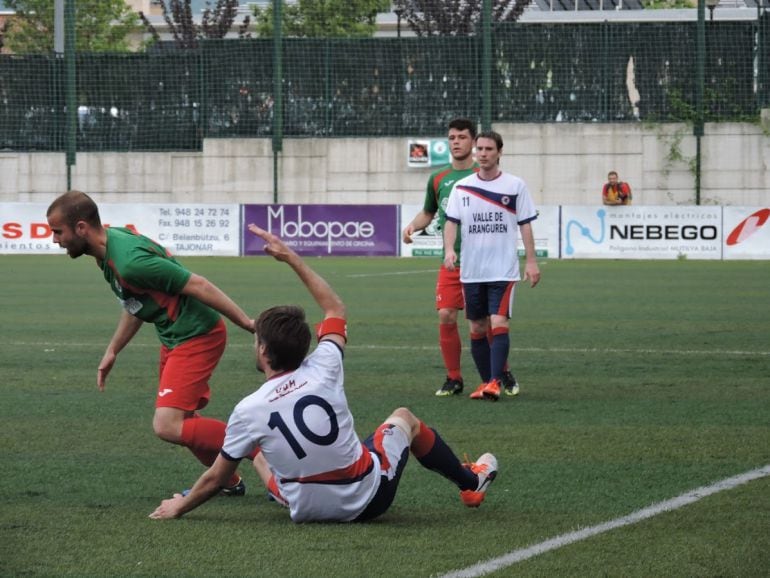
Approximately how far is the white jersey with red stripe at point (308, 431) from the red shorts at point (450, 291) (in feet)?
16.7

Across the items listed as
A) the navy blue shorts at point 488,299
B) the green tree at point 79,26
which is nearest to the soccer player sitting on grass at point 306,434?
the navy blue shorts at point 488,299

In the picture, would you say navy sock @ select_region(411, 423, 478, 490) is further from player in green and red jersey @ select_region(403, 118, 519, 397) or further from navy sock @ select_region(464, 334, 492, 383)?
navy sock @ select_region(464, 334, 492, 383)

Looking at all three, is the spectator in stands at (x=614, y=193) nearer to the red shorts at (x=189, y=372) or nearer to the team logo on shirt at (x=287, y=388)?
the red shorts at (x=189, y=372)

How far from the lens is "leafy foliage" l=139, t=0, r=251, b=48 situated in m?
51.7

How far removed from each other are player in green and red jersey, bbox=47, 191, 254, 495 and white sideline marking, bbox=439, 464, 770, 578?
1.54 meters

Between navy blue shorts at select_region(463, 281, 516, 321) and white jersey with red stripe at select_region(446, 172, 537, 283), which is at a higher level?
white jersey with red stripe at select_region(446, 172, 537, 283)

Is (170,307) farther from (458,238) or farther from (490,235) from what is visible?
(458,238)

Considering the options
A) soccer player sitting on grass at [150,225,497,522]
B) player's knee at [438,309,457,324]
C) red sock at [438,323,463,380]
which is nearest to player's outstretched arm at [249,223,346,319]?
soccer player sitting on grass at [150,225,497,522]

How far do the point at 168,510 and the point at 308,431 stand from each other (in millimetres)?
827

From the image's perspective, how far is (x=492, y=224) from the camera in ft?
34.2

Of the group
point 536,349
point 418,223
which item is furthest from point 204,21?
point 418,223

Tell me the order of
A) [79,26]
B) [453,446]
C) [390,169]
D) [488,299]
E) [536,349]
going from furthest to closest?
[79,26] → [390,169] → [536,349] → [488,299] → [453,446]

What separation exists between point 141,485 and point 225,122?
3175 centimetres

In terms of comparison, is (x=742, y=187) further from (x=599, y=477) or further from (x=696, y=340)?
(x=599, y=477)
